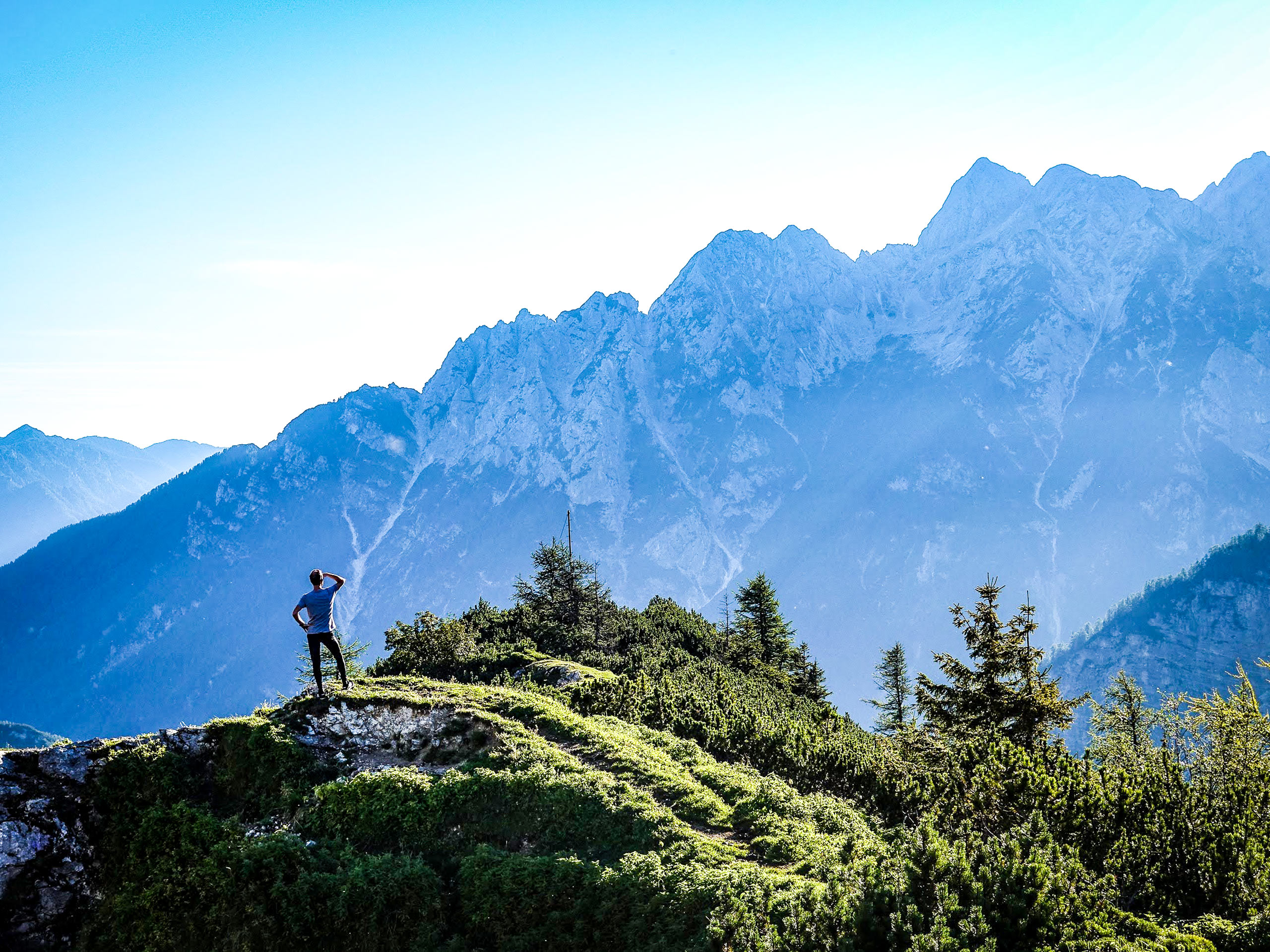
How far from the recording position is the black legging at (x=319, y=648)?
17.9 m

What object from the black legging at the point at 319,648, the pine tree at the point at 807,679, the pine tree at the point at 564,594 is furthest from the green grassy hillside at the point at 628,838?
the pine tree at the point at 564,594

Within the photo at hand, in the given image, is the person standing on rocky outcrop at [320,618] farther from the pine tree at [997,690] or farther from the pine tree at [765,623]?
the pine tree at [765,623]

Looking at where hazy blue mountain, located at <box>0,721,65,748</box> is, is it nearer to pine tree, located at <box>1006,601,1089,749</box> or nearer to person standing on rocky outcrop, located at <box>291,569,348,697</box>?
person standing on rocky outcrop, located at <box>291,569,348,697</box>

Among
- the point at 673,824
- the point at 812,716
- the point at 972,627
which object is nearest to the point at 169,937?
the point at 673,824

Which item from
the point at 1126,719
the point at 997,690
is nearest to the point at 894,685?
the point at 1126,719

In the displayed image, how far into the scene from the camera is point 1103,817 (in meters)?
14.0

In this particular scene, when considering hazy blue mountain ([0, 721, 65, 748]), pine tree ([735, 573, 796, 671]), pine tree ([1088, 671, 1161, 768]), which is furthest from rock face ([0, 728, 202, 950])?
hazy blue mountain ([0, 721, 65, 748])

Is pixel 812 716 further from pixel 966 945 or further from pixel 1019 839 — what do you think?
pixel 966 945

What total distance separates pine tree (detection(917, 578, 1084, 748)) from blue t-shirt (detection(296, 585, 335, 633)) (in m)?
20.1

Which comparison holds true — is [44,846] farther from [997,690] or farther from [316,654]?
[997,690]

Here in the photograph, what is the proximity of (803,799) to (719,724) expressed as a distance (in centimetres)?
636

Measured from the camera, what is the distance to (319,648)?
17.5m

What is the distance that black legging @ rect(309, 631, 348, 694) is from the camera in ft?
58.6

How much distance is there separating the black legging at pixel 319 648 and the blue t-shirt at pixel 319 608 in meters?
0.13
